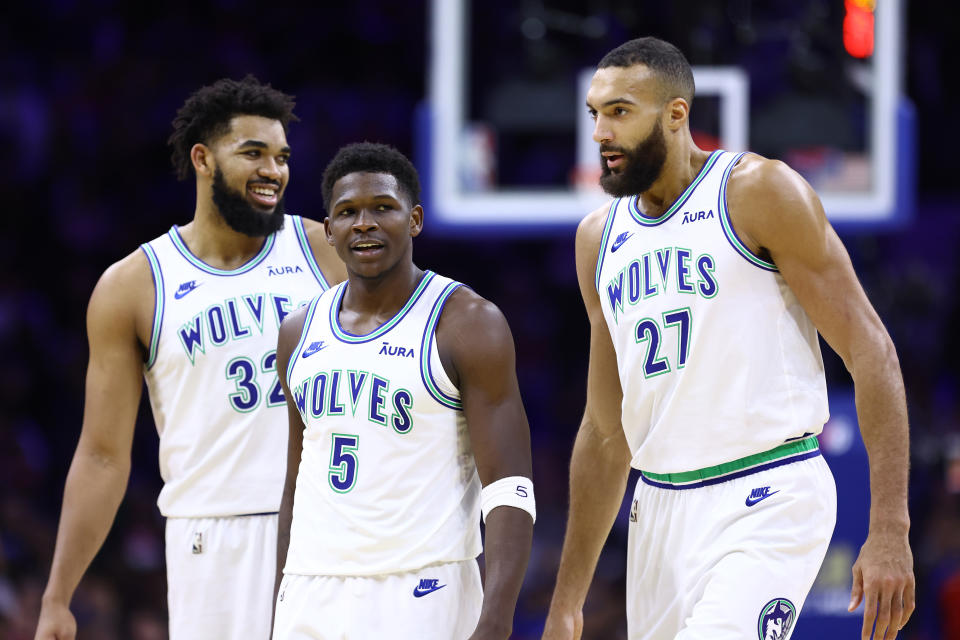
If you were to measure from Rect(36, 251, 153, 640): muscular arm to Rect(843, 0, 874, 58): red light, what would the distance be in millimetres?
5091

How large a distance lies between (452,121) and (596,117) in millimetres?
4213

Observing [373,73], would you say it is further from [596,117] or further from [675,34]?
[596,117]

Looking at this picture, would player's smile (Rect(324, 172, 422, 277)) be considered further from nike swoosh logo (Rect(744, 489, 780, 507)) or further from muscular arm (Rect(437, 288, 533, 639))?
nike swoosh logo (Rect(744, 489, 780, 507))

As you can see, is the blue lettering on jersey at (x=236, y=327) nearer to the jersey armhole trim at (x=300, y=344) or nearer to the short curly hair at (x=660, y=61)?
the jersey armhole trim at (x=300, y=344)

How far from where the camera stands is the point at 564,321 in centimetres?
1180

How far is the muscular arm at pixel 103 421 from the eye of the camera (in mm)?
4664

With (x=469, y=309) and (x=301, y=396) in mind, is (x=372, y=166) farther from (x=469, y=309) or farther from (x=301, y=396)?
(x=301, y=396)

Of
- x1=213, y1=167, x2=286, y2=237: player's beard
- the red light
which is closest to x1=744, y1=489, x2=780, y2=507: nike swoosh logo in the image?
x1=213, y1=167, x2=286, y2=237: player's beard

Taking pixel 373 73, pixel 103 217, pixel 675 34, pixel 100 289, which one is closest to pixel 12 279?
pixel 103 217

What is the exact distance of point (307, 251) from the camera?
4.86 meters

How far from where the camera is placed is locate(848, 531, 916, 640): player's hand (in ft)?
11.4

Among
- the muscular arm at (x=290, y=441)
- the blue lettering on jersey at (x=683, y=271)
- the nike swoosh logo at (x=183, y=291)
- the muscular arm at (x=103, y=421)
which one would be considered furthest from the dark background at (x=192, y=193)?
the blue lettering on jersey at (x=683, y=271)

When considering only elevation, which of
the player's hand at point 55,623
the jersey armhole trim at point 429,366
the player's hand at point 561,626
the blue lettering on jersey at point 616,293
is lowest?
the player's hand at point 55,623

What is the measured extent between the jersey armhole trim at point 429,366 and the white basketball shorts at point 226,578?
→ 106cm
